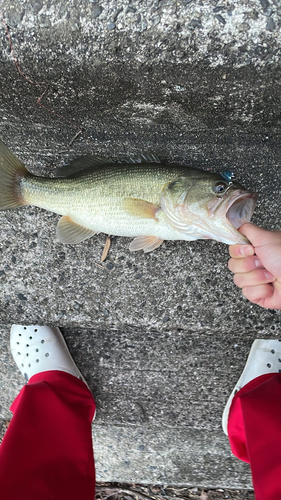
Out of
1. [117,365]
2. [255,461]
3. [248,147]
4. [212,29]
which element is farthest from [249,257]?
[117,365]

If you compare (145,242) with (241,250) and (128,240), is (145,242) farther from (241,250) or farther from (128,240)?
(241,250)

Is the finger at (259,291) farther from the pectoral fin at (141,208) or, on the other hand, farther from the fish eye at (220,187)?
the pectoral fin at (141,208)

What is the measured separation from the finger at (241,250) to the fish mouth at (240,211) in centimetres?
19

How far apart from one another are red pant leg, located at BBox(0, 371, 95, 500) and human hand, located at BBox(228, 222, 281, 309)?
1.60 meters

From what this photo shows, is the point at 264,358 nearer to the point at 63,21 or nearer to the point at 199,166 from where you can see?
the point at 199,166

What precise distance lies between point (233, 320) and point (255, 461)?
3.08 feet

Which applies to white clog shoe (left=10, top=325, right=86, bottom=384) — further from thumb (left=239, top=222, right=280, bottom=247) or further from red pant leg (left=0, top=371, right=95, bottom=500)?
thumb (left=239, top=222, right=280, bottom=247)

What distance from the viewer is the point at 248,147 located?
2.36 metres

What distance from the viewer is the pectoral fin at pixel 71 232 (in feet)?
7.20

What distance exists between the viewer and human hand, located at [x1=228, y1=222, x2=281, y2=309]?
5.56 feet

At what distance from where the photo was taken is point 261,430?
7.30 ft

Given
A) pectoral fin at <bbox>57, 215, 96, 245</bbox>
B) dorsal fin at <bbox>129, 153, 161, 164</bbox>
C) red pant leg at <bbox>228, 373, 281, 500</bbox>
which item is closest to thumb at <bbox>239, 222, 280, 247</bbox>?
dorsal fin at <bbox>129, 153, 161, 164</bbox>

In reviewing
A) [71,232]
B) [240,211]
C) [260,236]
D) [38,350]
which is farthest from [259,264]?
[38,350]

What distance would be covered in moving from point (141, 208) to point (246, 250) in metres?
0.69
